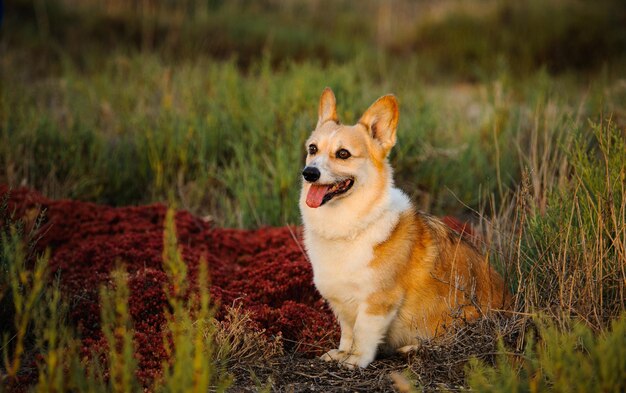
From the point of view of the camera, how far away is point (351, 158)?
381 cm

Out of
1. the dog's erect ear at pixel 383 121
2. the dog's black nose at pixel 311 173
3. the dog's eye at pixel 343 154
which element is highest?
the dog's erect ear at pixel 383 121

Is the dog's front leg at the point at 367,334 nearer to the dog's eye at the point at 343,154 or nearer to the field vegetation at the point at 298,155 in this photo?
the field vegetation at the point at 298,155

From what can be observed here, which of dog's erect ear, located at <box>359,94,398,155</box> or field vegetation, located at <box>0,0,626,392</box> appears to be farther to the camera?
dog's erect ear, located at <box>359,94,398,155</box>

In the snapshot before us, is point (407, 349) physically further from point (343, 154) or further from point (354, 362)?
point (343, 154)

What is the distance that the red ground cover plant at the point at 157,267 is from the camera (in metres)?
3.84

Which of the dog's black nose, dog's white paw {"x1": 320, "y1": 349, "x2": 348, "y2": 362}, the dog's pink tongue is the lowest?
dog's white paw {"x1": 320, "y1": 349, "x2": 348, "y2": 362}

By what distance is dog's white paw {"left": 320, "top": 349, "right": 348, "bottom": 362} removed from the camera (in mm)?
3631

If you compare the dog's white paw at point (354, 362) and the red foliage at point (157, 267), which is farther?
the red foliage at point (157, 267)

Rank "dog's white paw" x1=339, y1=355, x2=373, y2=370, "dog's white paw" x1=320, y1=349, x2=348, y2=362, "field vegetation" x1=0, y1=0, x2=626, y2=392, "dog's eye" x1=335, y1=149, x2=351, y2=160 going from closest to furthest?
"field vegetation" x1=0, y1=0, x2=626, y2=392 → "dog's white paw" x1=339, y1=355, x2=373, y2=370 → "dog's white paw" x1=320, y1=349, x2=348, y2=362 → "dog's eye" x1=335, y1=149, x2=351, y2=160

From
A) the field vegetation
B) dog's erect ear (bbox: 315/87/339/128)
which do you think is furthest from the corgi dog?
dog's erect ear (bbox: 315/87/339/128)

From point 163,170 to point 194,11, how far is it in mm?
8675

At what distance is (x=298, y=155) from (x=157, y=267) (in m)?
1.69

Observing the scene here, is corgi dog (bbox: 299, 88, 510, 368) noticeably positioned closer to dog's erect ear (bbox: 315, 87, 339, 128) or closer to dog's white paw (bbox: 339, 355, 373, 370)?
dog's white paw (bbox: 339, 355, 373, 370)

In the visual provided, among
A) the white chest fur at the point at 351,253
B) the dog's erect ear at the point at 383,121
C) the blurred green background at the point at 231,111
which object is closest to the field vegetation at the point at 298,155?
the blurred green background at the point at 231,111
